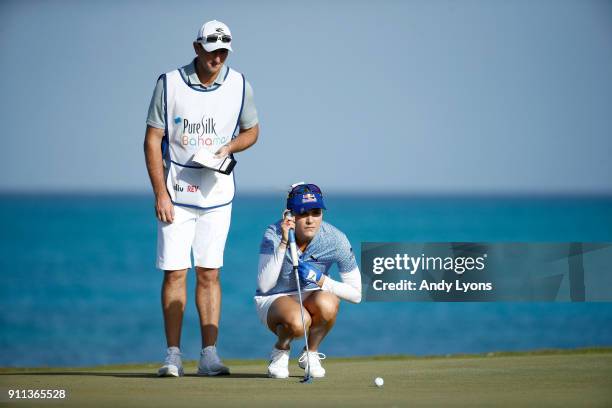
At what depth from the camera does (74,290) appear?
37.5m

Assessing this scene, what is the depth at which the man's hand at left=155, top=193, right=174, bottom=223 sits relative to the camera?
900 cm

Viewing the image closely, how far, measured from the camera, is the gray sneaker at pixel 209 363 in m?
9.02

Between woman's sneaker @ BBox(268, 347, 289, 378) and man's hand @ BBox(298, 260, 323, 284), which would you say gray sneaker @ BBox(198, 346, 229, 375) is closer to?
woman's sneaker @ BBox(268, 347, 289, 378)

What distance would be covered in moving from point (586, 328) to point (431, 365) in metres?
18.7

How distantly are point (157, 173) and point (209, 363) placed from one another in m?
1.27

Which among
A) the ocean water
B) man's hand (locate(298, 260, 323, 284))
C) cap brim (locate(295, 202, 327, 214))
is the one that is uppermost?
the ocean water

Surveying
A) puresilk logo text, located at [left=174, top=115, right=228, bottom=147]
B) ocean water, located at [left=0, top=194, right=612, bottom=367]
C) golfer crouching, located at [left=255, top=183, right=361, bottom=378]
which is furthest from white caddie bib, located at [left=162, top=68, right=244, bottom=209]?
ocean water, located at [left=0, top=194, right=612, bottom=367]

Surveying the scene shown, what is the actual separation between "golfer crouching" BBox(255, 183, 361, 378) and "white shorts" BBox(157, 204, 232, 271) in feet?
1.51

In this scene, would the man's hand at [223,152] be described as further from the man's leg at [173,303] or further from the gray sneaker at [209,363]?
the gray sneaker at [209,363]

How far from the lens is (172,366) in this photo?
350 inches

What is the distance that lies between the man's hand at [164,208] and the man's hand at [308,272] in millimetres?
923

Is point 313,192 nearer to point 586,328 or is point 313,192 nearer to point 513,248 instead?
point 513,248

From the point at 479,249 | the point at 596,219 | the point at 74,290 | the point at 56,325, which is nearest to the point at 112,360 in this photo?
the point at 56,325

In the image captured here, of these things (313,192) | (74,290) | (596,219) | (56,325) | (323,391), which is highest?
(596,219)
